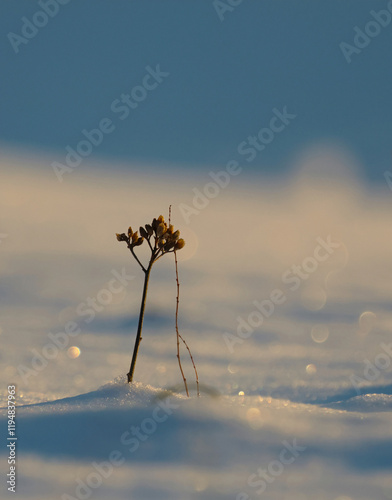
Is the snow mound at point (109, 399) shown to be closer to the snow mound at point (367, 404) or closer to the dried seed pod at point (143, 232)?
the dried seed pod at point (143, 232)

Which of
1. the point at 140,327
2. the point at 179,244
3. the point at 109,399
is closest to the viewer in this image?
the point at 109,399

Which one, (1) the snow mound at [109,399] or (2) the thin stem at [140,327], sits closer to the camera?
(1) the snow mound at [109,399]

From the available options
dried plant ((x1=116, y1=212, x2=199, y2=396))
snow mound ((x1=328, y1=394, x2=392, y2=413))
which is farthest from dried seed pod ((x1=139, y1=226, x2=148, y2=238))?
snow mound ((x1=328, y1=394, x2=392, y2=413))

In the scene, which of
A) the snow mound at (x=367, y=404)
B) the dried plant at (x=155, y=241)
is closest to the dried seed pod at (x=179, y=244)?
the dried plant at (x=155, y=241)

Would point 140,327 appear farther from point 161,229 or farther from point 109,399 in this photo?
point 161,229

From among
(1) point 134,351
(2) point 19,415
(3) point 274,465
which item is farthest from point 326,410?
(2) point 19,415

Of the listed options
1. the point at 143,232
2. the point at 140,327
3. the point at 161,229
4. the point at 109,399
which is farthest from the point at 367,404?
the point at 143,232

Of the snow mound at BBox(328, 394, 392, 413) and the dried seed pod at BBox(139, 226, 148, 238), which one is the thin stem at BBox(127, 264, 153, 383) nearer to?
the dried seed pod at BBox(139, 226, 148, 238)

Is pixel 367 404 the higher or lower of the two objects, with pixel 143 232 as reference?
lower

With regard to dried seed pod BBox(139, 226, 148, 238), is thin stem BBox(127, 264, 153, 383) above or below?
below
